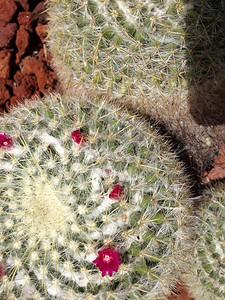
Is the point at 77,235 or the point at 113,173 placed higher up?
the point at 113,173

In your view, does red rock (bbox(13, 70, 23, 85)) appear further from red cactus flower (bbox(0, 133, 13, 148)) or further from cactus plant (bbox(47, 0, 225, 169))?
red cactus flower (bbox(0, 133, 13, 148))

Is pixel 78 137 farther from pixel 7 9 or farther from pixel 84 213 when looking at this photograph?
pixel 7 9

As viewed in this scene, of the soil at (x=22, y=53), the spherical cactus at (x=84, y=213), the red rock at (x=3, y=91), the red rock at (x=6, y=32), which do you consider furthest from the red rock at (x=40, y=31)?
the spherical cactus at (x=84, y=213)

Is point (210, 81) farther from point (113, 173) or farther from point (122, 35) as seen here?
point (113, 173)

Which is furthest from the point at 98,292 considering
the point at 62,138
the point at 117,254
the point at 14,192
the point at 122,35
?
the point at 122,35

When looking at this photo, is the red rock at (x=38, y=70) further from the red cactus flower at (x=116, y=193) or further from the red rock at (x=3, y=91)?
the red cactus flower at (x=116, y=193)

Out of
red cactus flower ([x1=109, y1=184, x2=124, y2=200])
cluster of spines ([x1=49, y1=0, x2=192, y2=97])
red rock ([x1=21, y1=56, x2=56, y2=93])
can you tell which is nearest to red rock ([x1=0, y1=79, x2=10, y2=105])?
red rock ([x1=21, y1=56, x2=56, y2=93])
